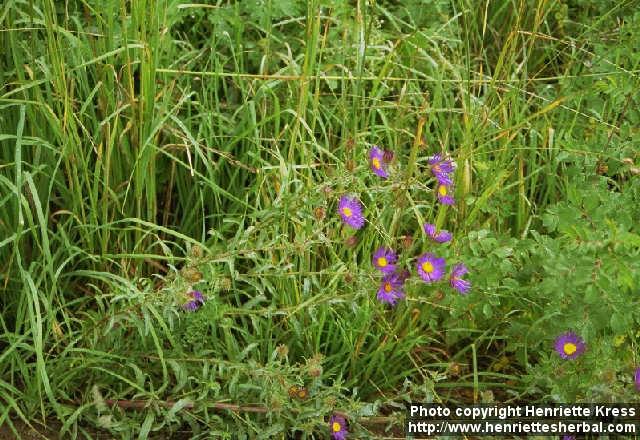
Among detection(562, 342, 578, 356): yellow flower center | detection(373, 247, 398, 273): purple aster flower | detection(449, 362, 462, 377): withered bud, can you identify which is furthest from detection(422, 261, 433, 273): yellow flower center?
detection(562, 342, 578, 356): yellow flower center

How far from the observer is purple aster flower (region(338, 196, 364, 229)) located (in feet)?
7.58

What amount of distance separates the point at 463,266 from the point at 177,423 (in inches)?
31.7

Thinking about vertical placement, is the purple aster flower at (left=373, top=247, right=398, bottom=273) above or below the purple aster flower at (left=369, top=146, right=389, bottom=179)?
below

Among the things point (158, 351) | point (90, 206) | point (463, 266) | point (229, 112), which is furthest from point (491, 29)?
point (158, 351)

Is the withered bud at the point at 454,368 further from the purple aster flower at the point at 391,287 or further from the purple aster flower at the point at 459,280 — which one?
the purple aster flower at the point at 391,287

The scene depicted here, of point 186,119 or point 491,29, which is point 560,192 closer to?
point 491,29

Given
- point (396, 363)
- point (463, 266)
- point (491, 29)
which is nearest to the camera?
point (463, 266)

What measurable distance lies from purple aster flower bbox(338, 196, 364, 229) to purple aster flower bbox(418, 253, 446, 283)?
21cm

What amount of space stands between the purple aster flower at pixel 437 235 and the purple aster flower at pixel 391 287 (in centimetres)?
19

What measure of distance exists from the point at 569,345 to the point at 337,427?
1.95ft

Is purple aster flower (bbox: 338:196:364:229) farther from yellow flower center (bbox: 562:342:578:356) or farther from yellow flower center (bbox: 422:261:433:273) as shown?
yellow flower center (bbox: 562:342:578:356)

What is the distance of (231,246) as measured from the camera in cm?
230

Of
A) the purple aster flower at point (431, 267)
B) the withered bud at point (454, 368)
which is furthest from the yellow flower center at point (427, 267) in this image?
the withered bud at point (454, 368)

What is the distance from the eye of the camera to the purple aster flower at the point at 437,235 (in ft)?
8.02
